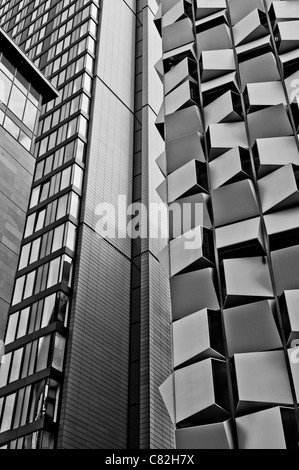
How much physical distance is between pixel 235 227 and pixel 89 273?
12050 millimetres

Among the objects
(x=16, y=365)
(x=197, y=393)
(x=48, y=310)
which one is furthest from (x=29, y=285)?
(x=197, y=393)

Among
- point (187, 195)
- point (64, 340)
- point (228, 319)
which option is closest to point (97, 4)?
point (187, 195)

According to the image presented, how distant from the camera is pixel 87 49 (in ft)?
163

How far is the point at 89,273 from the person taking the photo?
3594cm

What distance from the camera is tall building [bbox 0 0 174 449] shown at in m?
30.6

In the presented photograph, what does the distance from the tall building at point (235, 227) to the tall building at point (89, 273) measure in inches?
270

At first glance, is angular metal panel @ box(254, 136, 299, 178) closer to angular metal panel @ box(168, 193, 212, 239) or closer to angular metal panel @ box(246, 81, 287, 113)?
angular metal panel @ box(246, 81, 287, 113)

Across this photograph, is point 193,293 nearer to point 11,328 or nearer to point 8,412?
point 8,412

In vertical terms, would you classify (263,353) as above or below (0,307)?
below

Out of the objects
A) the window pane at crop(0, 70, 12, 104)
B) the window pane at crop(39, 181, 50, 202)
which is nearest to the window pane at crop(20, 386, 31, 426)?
the window pane at crop(39, 181, 50, 202)

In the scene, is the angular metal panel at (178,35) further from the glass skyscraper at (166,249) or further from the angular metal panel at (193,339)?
the angular metal panel at (193,339)

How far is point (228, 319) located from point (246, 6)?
24.7 meters

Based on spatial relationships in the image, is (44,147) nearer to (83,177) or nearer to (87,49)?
(83,177)

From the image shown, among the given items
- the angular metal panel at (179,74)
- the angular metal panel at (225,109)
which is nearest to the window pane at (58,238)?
the angular metal panel at (179,74)
